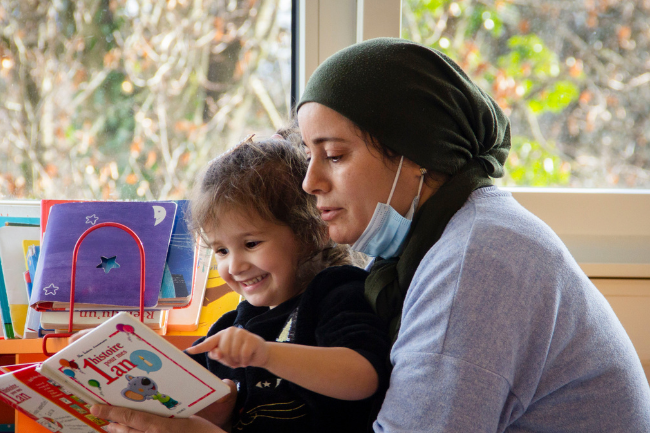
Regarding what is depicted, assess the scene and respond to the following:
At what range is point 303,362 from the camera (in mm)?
842

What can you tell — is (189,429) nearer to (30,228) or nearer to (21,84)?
(30,228)

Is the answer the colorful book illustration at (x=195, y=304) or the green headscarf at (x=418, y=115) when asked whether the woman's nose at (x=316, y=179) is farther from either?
the colorful book illustration at (x=195, y=304)

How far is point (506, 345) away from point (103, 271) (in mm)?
921

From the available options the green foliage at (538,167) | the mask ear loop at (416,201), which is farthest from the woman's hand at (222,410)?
the green foliage at (538,167)

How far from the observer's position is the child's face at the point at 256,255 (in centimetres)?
114

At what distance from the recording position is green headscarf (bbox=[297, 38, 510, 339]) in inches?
36.6

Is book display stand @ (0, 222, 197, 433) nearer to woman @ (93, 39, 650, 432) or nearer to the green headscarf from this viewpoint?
woman @ (93, 39, 650, 432)

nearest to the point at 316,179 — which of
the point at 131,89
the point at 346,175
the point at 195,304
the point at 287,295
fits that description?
the point at 346,175

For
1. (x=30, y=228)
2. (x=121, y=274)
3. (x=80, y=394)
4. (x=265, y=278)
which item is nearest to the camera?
(x=80, y=394)

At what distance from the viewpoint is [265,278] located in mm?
1180

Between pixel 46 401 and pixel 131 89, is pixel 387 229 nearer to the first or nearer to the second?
Result: pixel 46 401

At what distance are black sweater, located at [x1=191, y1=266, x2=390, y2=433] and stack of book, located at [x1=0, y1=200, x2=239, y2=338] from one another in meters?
0.25

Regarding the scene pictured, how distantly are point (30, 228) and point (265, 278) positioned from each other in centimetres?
72

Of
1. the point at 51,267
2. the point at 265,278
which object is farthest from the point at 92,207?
the point at 265,278
